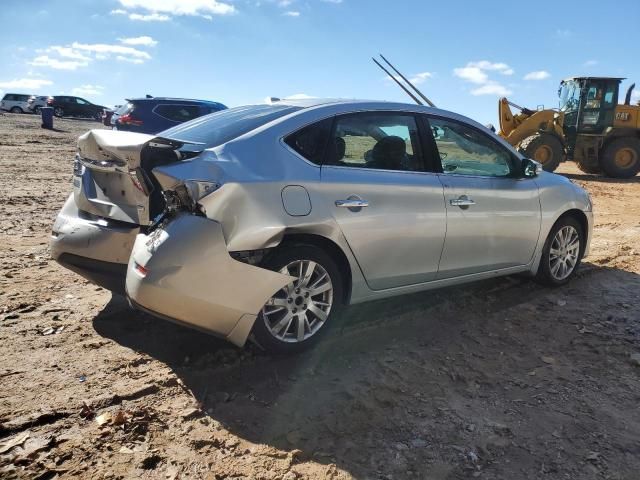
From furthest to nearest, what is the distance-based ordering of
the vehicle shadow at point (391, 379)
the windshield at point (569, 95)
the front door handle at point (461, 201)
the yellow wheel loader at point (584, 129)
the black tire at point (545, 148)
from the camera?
the windshield at point (569, 95), the yellow wheel loader at point (584, 129), the black tire at point (545, 148), the front door handle at point (461, 201), the vehicle shadow at point (391, 379)

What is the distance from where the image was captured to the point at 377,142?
13.0 feet

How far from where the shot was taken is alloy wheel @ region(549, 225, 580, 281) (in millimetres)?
5164

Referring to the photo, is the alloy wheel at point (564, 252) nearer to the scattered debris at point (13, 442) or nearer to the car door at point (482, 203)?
the car door at point (482, 203)

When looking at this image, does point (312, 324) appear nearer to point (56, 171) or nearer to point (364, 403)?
point (364, 403)

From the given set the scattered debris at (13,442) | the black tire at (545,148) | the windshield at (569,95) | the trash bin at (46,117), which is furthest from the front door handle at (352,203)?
the trash bin at (46,117)

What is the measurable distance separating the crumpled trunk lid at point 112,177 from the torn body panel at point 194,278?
0.35 metres

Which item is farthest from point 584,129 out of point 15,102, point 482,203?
point 15,102

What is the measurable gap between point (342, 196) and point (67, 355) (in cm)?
208

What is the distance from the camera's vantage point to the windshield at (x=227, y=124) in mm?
3473

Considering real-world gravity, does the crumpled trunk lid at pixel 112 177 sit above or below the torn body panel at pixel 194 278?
above

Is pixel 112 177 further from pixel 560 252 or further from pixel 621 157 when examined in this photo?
pixel 621 157

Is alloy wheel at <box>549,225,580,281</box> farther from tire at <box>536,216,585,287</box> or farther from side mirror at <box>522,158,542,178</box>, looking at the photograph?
side mirror at <box>522,158,542,178</box>

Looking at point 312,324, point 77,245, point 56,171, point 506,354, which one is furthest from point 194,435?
Result: point 56,171

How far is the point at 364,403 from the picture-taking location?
121 inches
